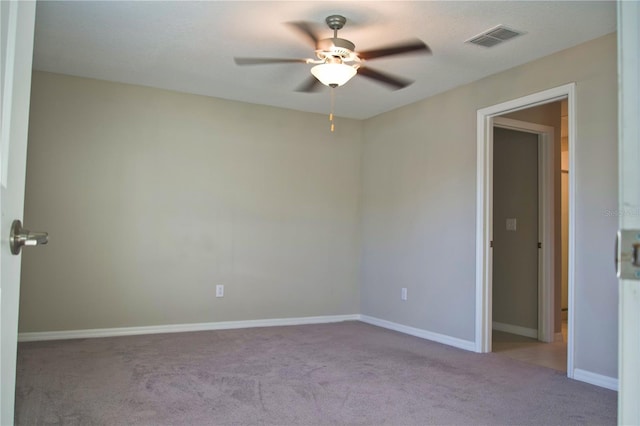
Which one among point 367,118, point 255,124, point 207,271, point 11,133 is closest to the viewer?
point 11,133

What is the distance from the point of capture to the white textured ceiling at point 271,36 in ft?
9.28

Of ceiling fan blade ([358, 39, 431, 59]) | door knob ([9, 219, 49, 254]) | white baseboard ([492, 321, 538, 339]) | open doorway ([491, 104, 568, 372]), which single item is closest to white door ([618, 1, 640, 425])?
door knob ([9, 219, 49, 254])

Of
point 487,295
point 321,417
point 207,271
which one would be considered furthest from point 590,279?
point 207,271

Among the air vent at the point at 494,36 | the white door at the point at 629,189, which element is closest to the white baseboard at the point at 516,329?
the air vent at the point at 494,36

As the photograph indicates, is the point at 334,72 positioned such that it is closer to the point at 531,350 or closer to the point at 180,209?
the point at 180,209

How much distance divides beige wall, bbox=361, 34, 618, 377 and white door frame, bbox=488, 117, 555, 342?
0.91 meters

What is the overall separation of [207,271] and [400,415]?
2.72 metres

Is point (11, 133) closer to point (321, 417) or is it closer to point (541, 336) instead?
point (321, 417)

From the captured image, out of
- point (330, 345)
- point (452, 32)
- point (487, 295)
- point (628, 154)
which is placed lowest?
point (330, 345)

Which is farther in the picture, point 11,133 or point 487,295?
point 487,295

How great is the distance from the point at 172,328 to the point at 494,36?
3.67m

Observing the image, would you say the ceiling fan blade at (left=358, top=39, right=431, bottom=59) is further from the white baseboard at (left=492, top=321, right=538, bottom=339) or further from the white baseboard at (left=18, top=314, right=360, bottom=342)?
the white baseboard at (left=492, top=321, right=538, bottom=339)

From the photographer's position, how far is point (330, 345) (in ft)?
13.4

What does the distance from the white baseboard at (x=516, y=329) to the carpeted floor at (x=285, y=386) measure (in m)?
1.14
